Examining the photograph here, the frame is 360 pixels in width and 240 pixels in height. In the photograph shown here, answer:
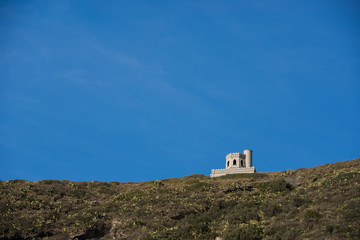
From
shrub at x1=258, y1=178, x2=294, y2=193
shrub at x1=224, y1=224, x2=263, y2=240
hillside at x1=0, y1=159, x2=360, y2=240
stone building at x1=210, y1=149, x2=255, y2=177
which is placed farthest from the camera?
stone building at x1=210, y1=149, x2=255, y2=177

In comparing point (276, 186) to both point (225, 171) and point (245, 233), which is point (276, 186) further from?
point (225, 171)

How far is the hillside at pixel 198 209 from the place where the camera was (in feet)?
108

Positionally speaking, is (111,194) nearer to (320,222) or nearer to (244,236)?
(244,236)

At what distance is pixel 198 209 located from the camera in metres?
41.5

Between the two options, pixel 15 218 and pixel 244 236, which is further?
pixel 15 218

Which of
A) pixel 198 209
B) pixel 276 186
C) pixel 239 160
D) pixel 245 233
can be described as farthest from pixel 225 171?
pixel 245 233

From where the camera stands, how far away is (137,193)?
51500mm

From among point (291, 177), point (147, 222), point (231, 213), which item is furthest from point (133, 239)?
point (291, 177)

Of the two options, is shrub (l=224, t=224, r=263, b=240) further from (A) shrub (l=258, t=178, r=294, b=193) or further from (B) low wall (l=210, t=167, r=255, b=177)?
(B) low wall (l=210, t=167, r=255, b=177)

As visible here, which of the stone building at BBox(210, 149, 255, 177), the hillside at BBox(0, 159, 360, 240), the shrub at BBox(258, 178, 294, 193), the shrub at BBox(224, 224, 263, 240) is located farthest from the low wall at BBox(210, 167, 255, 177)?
the shrub at BBox(224, 224, 263, 240)

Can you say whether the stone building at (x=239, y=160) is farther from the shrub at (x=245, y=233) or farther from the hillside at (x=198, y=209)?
the shrub at (x=245, y=233)

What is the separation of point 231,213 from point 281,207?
4.68m

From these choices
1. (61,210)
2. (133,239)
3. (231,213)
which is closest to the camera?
(133,239)

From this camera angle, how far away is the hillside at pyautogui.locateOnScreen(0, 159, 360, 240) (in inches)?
1293
